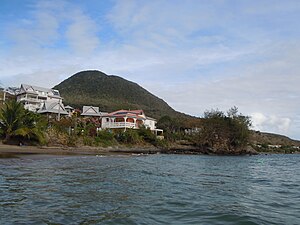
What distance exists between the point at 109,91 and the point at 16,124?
345 feet

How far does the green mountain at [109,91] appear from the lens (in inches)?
5074

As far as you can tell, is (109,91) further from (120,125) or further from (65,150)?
(65,150)

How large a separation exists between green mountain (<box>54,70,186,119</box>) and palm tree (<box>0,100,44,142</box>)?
7949 centimetres

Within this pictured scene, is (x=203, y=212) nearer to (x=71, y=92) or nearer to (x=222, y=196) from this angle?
(x=222, y=196)

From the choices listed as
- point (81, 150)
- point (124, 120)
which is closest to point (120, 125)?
point (124, 120)

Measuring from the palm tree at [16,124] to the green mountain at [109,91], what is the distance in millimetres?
79487

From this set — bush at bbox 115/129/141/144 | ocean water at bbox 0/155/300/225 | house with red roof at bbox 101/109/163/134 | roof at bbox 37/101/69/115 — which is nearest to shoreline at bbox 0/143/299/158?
bush at bbox 115/129/141/144

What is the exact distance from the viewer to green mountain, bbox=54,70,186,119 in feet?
423

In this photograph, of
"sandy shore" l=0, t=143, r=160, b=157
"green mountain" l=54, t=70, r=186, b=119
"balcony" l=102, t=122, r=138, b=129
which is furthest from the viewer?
"green mountain" l=54, t=70, r=186, b=119

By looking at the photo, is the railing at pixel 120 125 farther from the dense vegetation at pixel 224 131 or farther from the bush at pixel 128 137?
the dense vegetation at pixel 224 131

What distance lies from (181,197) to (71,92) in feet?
434

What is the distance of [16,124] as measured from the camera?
118 ft

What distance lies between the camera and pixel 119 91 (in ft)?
473

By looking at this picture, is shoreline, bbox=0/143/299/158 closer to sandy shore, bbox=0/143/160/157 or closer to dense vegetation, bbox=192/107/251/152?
sandy shore, bbox=0/143/160/157
